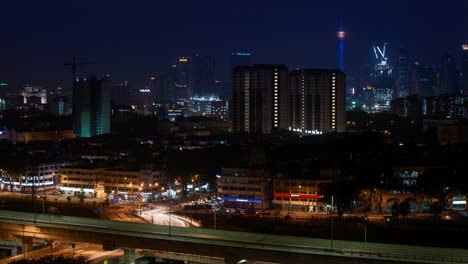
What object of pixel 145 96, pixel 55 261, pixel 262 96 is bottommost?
pixel 55 261

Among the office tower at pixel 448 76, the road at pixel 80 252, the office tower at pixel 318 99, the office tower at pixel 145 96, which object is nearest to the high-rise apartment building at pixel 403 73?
the office tower at pixel 448 76

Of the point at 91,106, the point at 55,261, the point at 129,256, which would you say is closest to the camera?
the point at 55,261

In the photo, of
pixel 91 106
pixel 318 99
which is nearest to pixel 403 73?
pixel 318 99

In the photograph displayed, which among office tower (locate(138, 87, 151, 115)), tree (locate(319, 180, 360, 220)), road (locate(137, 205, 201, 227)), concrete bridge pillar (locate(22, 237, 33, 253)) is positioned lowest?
road (locate(137, 205, 201, 227))

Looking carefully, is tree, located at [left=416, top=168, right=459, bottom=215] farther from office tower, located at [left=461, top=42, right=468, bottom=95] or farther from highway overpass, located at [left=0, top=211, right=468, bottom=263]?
office tower, located at [left=461, top=42, right=468, bottom=95]

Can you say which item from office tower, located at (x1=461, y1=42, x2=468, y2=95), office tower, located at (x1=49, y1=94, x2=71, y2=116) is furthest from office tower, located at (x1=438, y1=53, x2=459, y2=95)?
office tower, located at (x1=49, y1=94, x2=71, y2=116)

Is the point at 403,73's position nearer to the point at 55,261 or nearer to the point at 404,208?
the point at 404,208

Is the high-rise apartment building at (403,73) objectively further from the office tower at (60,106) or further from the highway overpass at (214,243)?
the highway overpass at (214,243)
